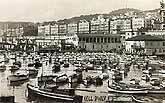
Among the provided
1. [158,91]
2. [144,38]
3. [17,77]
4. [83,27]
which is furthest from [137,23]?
[17,77]

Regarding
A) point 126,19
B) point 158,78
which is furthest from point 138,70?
point 126,19

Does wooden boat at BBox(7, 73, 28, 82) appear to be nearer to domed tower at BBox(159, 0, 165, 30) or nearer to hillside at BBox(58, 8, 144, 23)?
hillside at BBox(58, 8, 144, 23)

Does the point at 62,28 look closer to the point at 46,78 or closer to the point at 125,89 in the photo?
the point at 46,78

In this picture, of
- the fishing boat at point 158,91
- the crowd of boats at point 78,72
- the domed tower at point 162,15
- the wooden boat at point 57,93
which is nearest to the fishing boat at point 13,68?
the crowd of boats at point 78,72

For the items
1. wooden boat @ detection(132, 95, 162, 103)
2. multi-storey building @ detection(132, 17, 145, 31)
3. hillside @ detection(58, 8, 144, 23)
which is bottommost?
wooden boat @ detection(132, 95, 162, 103)

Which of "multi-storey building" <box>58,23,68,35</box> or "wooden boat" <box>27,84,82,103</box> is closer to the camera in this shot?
"wooden boat" <box>27,84,82,103</box>

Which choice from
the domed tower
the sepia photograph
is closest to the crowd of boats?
the sepia photograph

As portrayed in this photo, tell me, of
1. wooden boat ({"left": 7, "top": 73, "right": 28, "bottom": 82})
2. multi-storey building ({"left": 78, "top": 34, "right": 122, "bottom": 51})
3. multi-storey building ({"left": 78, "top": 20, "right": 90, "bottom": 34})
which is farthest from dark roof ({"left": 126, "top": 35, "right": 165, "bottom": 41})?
wooden boat ({"left": 7, "top": 73, "right": 28, "bottom": 82})

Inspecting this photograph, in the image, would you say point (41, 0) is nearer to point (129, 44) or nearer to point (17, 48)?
point (17, 48)

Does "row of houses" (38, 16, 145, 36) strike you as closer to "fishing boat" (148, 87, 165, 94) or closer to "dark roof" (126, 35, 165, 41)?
"dark roof" (126, 35, 165, 41)

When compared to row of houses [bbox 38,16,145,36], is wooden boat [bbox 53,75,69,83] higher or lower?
lower
